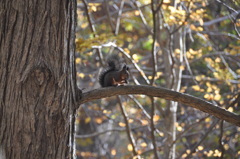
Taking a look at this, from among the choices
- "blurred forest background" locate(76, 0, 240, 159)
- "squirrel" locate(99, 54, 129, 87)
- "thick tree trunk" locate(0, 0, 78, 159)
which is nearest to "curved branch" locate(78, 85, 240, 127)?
"thick tree trunk" locate(0, 0, 78, 159)

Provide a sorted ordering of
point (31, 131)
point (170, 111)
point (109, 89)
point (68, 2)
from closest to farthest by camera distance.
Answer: point (31, 131) < point (68, 2) < point (109, 89) < point (170, 111)

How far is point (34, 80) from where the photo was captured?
2102 mm

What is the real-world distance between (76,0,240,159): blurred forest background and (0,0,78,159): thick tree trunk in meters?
1.48

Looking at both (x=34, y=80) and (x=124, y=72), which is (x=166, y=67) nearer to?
(x=124, y=72)

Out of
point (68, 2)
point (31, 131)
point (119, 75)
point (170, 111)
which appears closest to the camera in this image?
point (31, 131)

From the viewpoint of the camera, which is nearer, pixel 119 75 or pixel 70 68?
pixel 70 68

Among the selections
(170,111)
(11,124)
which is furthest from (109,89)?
(170,111)

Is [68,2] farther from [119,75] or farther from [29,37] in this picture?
[119,75]

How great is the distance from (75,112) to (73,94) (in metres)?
0.13

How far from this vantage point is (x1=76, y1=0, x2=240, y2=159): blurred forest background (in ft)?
15.2

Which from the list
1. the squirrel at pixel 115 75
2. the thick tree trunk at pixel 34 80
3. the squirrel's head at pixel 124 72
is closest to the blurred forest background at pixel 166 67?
the squirrel at pixel 115 75

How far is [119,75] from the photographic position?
10.9 feet

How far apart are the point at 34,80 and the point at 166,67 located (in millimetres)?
4262

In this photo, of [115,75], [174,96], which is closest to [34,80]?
[174,96]
